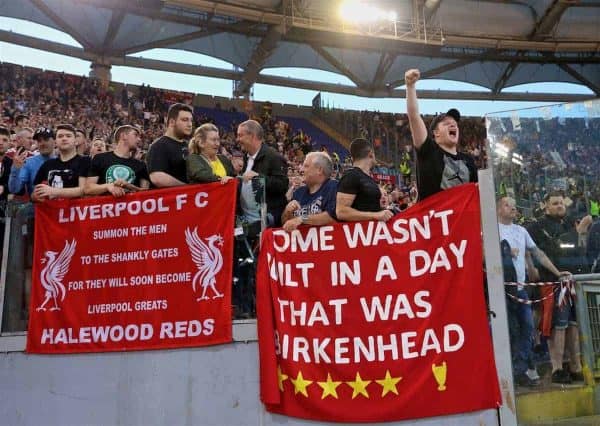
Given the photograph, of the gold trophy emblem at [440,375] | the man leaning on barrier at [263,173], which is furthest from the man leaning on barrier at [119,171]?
the gold trophy emblem at [440,375]

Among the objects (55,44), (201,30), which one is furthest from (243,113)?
(55,44)

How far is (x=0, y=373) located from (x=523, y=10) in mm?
23158

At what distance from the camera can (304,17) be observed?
20.3m

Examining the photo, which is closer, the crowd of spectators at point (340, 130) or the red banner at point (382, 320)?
the red banner at point (382, 320)

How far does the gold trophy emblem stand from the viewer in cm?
381

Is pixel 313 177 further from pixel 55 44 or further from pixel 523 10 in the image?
pixel 523 10

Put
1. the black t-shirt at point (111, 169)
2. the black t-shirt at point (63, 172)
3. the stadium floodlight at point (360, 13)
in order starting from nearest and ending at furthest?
the black t-shirt at point (111, 169), the black t-shirt at point (63, 172), the stadium floodlight at point (360, 13)

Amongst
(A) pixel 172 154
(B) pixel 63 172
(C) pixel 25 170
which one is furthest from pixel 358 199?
(C) pixel 25 170

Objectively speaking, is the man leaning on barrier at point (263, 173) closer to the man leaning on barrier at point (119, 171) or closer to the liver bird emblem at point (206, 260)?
the liver bird emblem at point (206, 260)

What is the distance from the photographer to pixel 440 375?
3.82 m

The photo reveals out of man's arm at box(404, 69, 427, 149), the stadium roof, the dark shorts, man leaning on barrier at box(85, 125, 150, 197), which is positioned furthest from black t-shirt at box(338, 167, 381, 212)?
the stadium roof

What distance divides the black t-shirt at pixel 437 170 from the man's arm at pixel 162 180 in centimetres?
188

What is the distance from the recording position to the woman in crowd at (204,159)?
4824mm

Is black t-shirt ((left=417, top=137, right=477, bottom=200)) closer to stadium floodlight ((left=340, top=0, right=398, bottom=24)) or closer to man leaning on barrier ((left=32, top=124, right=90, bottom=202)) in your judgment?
man leaning on barrier ((left=32, top=124, right=90, bottom=202))
